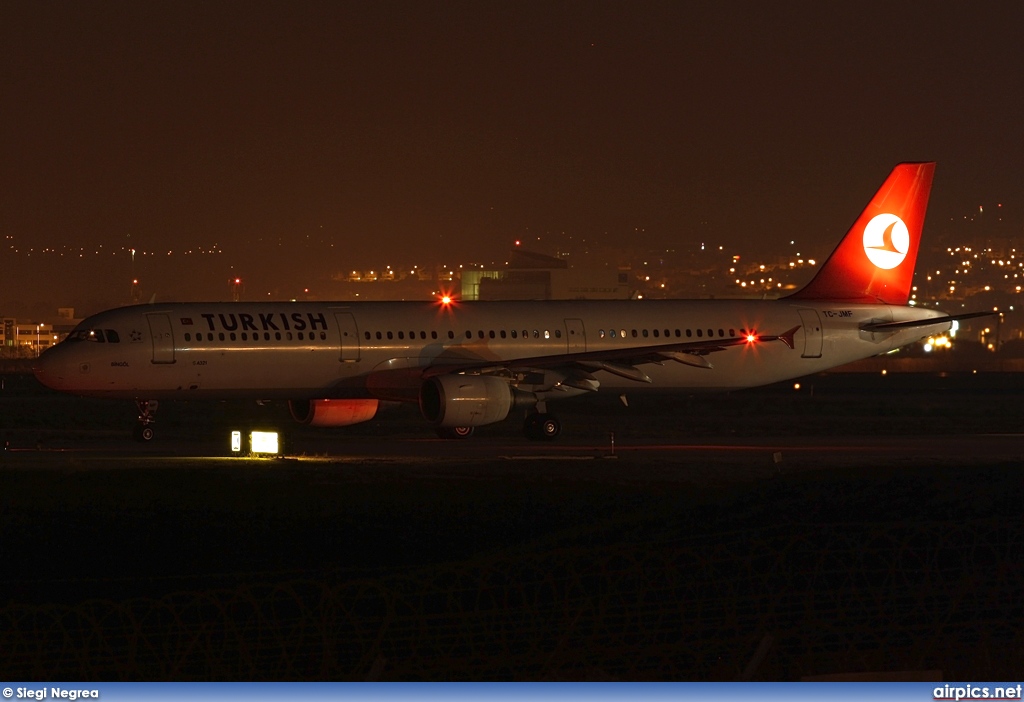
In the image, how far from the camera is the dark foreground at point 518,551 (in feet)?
38.0

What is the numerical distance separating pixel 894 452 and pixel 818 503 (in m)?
14.2

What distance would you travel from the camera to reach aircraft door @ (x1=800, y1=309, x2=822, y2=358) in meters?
42.0

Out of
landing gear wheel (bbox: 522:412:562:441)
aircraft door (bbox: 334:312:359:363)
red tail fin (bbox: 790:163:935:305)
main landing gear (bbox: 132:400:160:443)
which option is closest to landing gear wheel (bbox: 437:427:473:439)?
landing gear wheel (bbox: 522:412:562:441)

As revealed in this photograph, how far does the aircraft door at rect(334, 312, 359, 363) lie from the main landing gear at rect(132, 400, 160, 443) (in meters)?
5.14

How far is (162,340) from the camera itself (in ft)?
119

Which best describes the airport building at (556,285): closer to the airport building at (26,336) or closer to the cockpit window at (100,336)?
the airport building at (26,336)

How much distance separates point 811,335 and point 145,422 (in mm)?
19418

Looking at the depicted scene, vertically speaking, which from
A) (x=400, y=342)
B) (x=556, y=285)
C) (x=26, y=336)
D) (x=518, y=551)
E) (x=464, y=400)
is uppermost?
(x=556, y=285)

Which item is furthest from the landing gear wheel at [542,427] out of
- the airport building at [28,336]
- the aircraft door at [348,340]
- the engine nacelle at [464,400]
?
the airport building at [28,336]

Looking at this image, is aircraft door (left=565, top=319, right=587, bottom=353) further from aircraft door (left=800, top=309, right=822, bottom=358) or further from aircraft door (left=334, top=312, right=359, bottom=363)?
aircraft door (left=800, top=309, right=822, bottom=358)

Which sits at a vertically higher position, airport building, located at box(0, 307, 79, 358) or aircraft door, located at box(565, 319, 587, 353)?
airport building, located at box(0, 307, 79, 358)

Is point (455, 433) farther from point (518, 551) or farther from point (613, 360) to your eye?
point (518, 551)
